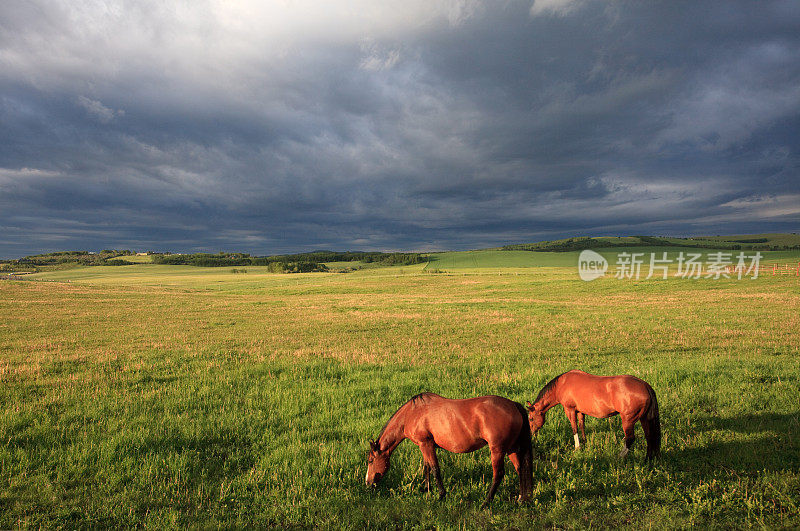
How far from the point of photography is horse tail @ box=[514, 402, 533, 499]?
4.58 metres

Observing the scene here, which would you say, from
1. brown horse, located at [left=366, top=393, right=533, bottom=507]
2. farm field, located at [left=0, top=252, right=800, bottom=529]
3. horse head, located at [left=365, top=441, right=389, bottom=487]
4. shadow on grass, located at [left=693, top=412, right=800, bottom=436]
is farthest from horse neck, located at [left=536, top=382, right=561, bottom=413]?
shadow on grass, located at [left=693, top=412, right=800, bottom=436]

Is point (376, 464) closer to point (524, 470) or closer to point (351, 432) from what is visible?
point (524, 470)

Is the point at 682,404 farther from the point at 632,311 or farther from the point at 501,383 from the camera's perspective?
the point at 632,311

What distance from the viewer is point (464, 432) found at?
15.1 feet

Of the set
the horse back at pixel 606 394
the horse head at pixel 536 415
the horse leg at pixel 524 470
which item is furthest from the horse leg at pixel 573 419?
the horse leg at pixel 524 470

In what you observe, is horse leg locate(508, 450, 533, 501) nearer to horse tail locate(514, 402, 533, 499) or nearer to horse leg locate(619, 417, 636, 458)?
horse tail locate(514, 402, 533, 499)

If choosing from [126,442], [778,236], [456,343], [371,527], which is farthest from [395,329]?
[778,236]

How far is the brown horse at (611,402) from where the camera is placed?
18.2 ft

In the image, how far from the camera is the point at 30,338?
61.2ft

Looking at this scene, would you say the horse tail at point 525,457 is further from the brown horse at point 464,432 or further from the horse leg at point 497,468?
the horse leg at point 497,468

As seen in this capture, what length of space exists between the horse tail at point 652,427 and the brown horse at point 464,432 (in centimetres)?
232

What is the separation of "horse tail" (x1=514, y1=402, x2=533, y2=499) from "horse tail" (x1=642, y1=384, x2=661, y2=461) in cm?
228

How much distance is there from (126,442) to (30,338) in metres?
18.7

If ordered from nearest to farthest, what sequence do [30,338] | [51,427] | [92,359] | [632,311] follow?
1. [51,427]
2. [92,359]
3. [30,338]
4. [632,311]
